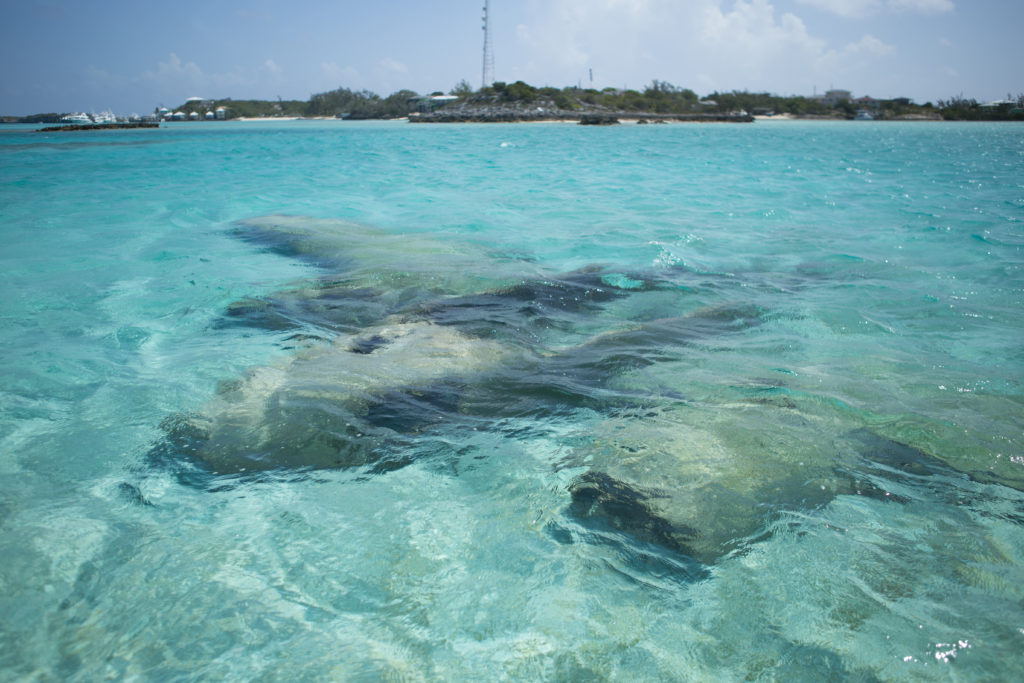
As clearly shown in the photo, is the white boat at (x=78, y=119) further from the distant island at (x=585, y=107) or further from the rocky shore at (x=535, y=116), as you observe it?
the rocky shore at (x=535, y=116)

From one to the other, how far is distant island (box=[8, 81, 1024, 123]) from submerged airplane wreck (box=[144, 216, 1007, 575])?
81522mm

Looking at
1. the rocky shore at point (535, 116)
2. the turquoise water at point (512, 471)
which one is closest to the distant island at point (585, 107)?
the rocky shore at point (535, 116)

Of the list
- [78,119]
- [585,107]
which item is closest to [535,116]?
[585,107]

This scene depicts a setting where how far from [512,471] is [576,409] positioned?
0.77 meters

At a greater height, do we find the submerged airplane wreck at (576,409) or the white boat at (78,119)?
the white boat at (78,119)

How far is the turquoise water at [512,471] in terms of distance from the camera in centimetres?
196

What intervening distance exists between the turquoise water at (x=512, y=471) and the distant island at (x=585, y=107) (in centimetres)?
8141

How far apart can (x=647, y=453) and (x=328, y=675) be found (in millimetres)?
1814

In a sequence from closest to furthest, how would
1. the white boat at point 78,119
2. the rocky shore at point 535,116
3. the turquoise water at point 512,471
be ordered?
the turquoise water at point 512,471 → the white boat at point 78,119 → the rocky shore at point 535,116

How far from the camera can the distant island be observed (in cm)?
9319

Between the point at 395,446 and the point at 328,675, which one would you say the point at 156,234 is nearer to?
the point at 395,446

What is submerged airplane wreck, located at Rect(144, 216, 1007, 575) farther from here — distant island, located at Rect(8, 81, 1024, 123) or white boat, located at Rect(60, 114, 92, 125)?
white boat, located at Rect(60, 114, 92, 125)

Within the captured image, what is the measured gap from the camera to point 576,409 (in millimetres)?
3537

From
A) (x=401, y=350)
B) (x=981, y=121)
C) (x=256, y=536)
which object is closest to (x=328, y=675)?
(x=256, y=536)
